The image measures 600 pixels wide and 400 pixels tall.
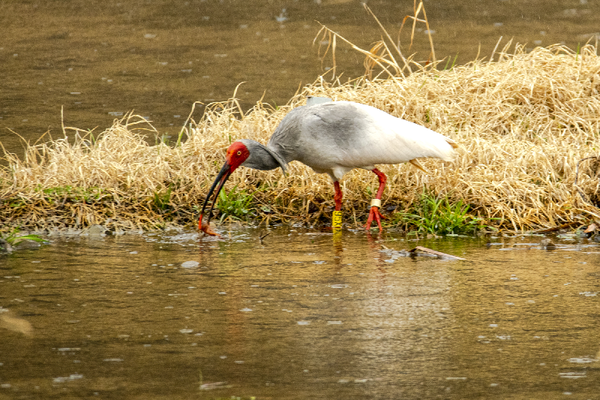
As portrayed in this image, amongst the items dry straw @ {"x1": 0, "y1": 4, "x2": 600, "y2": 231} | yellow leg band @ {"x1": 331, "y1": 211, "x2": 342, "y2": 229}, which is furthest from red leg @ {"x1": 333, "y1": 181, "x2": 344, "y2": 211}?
dry straw @ {"x1": 0, "y1": 4, "x2": 600, "y2": 231}

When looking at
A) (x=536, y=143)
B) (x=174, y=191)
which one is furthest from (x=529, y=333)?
(x=536, y=143)

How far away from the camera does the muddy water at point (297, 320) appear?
11.2ft

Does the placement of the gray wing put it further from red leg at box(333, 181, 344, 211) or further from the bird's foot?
the bird's foot

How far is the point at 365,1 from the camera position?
18.8 m

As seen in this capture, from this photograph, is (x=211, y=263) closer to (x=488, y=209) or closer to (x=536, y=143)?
(x=488, y=209)

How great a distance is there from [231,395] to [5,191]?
3976 mm

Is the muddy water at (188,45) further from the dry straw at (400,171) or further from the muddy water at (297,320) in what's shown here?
the muddy water at (297,320)

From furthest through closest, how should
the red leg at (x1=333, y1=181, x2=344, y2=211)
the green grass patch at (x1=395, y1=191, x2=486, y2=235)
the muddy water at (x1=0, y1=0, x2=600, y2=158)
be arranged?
the muddy water at (x1=0, y1=0, x2=600, y2=158)
the red leg at (x1=333, y1=181, x2=344, y2=211)
the green grass patch at (x1=395, y1=191, x2=486, y2=235)

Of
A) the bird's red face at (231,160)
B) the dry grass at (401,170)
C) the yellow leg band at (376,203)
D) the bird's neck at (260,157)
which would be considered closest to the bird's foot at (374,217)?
the yellow leg band at (376,203)

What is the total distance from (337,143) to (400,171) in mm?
1101

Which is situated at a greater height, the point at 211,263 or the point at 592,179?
the point at 592,179

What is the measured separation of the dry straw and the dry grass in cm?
1

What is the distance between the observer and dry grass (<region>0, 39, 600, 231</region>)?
21.2 feet

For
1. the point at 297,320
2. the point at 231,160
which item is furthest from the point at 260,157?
the point at 297,320
